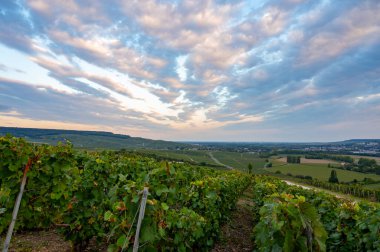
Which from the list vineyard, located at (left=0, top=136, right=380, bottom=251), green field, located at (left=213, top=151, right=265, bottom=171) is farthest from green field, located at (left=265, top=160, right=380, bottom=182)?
vineyard, located at (left=0, top=136, right=380, bottom=251)

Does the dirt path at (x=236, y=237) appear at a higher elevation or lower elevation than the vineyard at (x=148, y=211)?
lower

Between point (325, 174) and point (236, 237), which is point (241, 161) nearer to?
point (325, 174)

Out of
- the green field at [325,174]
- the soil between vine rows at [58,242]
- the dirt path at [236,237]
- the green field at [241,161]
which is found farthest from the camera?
the green field at [241,161]

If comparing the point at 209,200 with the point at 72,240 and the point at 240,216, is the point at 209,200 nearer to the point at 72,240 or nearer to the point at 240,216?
the point at 72,240

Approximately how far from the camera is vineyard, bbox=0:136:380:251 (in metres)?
2.94

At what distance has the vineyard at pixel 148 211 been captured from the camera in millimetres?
2943

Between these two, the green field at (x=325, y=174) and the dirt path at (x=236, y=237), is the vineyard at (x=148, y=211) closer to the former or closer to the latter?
the dirt path at (x=236, y=237)

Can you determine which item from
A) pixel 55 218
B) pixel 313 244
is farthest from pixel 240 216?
pixel 313 244

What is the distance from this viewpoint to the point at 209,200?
6664mm

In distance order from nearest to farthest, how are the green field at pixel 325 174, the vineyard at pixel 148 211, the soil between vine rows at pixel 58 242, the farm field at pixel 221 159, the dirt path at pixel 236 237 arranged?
the vineyard at pixel 148 211 → the soil between vine rows at pixel 58 242 → the dirt path at pixel 236 237 → the green field at pixel 325 174 → the farm field at pixel 221 159

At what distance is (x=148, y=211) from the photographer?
312cm

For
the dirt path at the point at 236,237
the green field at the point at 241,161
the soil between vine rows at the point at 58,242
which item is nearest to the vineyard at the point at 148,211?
the soil between vine rows at the point at 58,242

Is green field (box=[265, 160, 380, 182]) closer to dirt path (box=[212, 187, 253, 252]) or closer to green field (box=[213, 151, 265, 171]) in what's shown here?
green field (box=[213, 151, 265, 171])

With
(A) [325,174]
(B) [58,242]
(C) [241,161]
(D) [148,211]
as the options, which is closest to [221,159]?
(C) [241,161]
